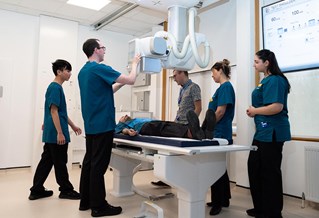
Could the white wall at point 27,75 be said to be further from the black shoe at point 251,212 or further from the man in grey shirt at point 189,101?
the black shoe at point 251,212

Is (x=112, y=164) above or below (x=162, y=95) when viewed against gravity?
below

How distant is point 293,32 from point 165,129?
5.30 feet

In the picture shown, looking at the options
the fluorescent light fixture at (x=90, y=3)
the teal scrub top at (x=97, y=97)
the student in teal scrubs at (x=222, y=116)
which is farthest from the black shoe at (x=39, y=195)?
the fluorescent light fixture at (x=90, y=3)

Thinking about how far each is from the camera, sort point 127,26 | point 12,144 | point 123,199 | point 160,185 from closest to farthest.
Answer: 1. point 123,199
2. point 160,185
3. point 12,144
4. point 127,26

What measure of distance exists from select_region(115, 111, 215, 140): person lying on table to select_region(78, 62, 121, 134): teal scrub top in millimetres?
229

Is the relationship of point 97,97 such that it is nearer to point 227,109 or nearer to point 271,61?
point 227,109

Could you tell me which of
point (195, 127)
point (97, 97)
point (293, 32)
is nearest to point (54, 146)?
point (97, 97)

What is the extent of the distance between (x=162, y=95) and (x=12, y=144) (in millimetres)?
2428

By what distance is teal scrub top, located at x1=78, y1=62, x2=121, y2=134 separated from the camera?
2.08 metres

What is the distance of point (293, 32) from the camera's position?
101 inches

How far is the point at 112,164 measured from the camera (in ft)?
8.61

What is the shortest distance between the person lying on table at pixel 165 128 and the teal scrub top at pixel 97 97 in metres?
0.23

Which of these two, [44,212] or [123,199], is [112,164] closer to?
[123,199]

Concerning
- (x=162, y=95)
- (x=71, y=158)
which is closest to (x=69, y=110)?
(x=71, y=158)
